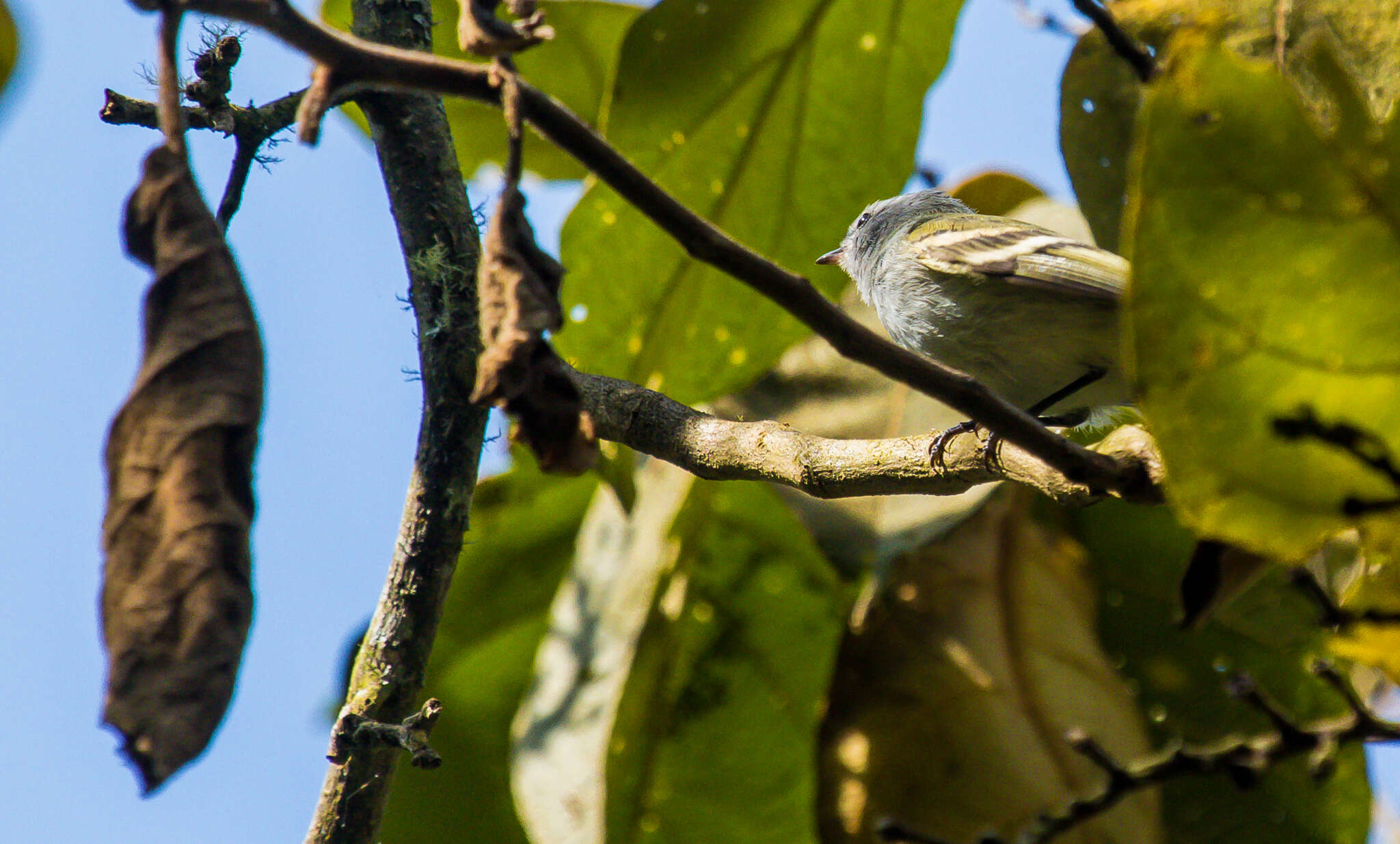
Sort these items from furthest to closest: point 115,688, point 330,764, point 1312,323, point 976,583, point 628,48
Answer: point 976,583 → point 628,48 → point 330,764 → point 1312,323 → point 115,688

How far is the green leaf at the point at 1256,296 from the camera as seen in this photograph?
2.89 ft

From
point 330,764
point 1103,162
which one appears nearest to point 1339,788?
point 1103,162

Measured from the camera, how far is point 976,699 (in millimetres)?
2727

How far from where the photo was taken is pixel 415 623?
1757 mm

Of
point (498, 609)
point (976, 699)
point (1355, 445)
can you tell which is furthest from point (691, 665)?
point (1355, 445)

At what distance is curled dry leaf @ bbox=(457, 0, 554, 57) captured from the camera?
832 millimetres

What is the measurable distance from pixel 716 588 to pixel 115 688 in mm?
2220

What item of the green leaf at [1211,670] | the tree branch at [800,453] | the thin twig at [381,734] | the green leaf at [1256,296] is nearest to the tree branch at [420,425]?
the thin twig at [381,734]

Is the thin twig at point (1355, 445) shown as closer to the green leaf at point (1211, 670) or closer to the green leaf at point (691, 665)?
the green leaf at point (1211, 670)

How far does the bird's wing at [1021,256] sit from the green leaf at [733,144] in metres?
0.24

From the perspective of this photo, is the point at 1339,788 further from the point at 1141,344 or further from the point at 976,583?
the point at 1141,344

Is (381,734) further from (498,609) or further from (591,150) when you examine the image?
(498,609)

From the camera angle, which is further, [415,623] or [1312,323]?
[415,623]

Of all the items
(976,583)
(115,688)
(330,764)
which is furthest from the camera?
(976,583)
